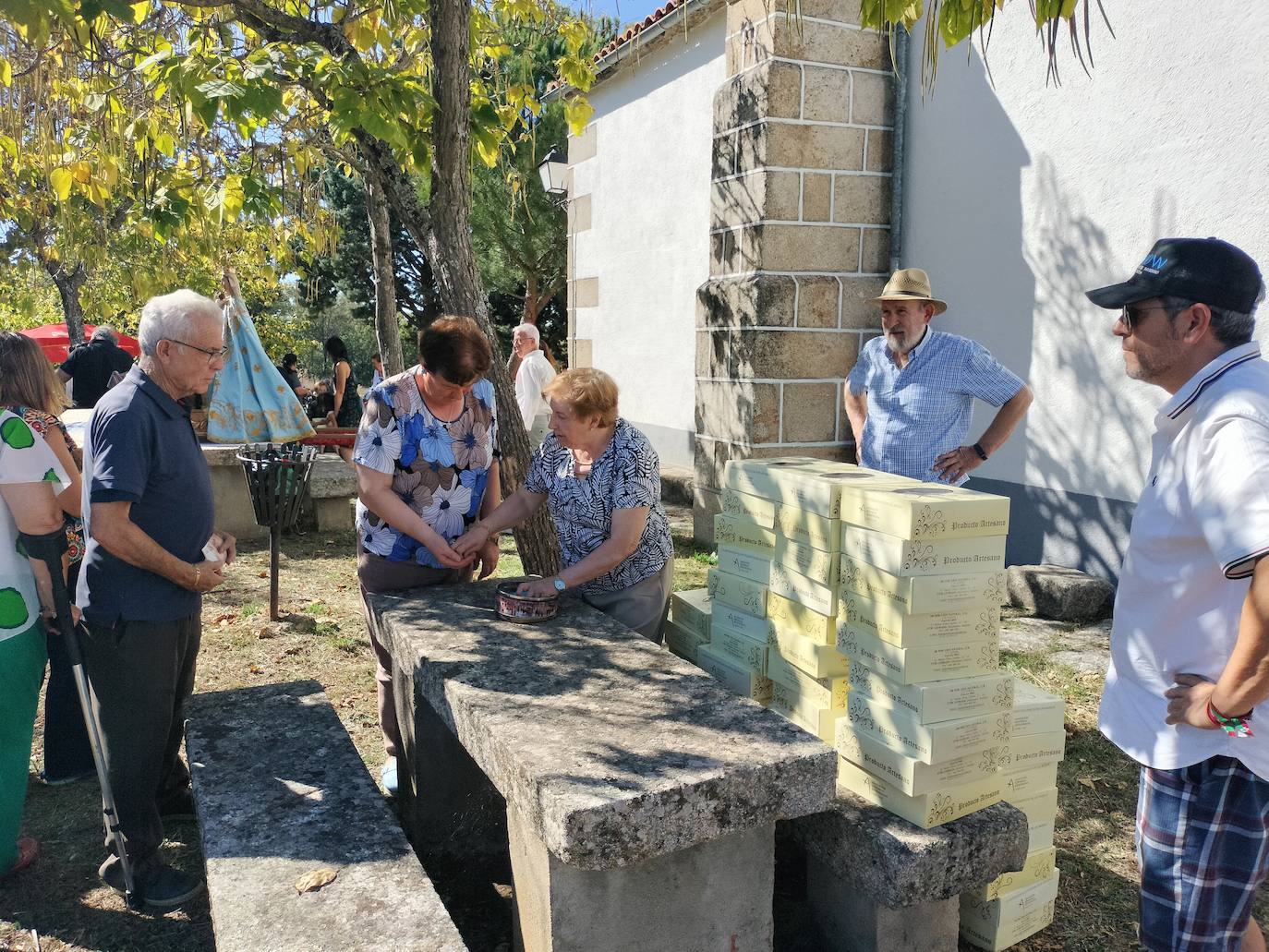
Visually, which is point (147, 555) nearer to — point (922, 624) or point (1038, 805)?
point (922, 624)

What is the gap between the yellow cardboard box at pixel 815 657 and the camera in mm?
2719

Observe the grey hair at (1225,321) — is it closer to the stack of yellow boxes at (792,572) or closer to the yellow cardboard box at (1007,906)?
the stack of yellow boxes at (792,572)

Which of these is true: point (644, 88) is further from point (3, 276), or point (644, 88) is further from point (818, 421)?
point (3, 276)

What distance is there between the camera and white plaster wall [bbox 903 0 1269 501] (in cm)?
526

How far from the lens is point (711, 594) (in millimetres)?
3334

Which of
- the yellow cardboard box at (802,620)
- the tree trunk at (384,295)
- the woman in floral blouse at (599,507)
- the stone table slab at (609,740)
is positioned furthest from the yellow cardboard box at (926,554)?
the tree trunk at (384,295)

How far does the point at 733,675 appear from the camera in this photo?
3.11m

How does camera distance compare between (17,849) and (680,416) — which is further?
(680,416)

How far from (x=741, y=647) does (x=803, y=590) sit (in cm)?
39

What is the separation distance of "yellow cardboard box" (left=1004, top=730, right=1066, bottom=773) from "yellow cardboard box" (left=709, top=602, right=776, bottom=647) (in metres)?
0.75

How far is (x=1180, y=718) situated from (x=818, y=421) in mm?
5310

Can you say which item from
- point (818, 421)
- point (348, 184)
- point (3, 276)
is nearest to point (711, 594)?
point (818, 421)

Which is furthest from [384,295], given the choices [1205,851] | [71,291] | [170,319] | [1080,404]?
[1205,851]

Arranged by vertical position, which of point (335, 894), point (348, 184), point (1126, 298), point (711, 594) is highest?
point (348, 184)
